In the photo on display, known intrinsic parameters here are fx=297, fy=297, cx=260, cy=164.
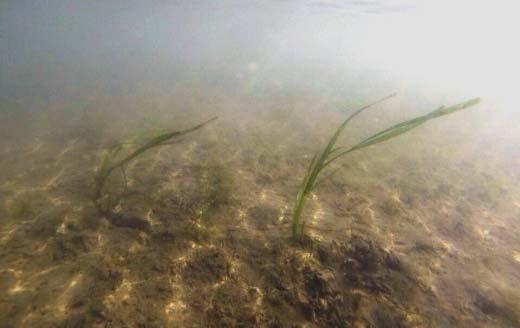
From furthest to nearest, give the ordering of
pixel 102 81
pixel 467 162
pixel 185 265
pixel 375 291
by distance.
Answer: pixel 102 81 < pixel 467 162 < pixel 185 265 < pixel 375 291

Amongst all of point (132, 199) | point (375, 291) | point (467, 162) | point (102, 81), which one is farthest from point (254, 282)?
point (102, 81)

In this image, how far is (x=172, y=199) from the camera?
232 inches

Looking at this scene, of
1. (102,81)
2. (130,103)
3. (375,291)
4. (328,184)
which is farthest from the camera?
(102,81)

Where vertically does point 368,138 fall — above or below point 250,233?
above

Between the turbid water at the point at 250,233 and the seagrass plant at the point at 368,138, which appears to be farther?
the turbid water at the point at 250,233


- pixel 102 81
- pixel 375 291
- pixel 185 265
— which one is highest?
pixel 375 291

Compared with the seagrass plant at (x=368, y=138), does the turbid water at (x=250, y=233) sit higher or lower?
lower

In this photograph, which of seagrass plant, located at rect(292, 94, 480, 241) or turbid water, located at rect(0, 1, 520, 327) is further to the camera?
turbid water, located at rect(0, 1, 520, 327)

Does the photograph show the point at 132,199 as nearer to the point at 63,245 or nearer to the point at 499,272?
the point at 63,245

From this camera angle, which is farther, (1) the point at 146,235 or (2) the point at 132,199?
(2) the point at 132,199

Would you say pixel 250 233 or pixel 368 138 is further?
pixel 250 233

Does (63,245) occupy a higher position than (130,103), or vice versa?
(63,245)

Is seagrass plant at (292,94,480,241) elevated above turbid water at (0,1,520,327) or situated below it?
above

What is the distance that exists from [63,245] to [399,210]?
6.44 meters
